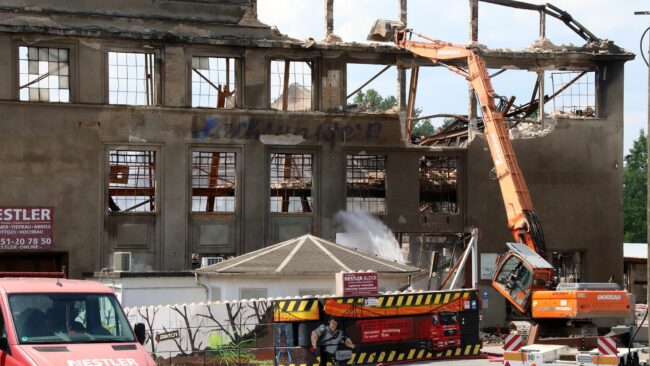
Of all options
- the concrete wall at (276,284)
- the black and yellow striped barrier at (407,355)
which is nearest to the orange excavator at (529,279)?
the black and yellow striped barrier at (407,355)

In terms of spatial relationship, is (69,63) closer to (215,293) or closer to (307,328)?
(215,293)

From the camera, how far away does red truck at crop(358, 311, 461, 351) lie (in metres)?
24.9

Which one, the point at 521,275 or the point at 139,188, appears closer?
the point at 521,275

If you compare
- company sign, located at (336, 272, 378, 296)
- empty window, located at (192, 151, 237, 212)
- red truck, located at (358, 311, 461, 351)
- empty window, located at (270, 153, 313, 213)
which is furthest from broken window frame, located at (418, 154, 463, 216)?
company sign, located at (336, 272, 378, 296)

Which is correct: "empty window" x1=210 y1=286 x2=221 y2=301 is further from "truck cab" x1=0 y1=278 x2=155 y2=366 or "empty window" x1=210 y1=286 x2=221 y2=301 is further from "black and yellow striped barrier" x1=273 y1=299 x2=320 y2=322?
"truck cab" x1=0 y1=278 x2=155 y2=366

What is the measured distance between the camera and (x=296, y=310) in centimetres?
2397

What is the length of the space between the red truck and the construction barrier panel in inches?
0.8

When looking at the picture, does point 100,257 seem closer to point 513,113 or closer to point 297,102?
point 297,102

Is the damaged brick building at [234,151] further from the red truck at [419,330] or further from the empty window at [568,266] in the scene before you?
the red truck at [419,330]

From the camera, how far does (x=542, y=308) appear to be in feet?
94.5

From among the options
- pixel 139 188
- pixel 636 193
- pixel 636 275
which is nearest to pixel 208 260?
pixel 139 188

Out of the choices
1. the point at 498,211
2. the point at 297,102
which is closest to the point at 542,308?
the point at 498,211

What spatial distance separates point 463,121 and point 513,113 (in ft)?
7.50

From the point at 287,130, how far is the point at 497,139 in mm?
7898
